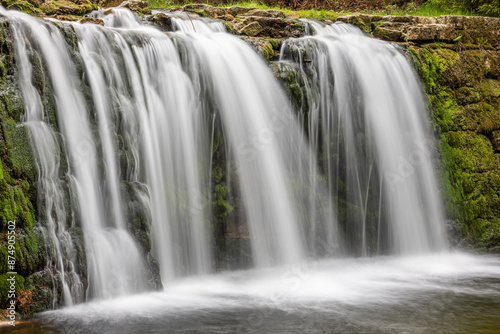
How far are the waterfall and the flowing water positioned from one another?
0.07 feet

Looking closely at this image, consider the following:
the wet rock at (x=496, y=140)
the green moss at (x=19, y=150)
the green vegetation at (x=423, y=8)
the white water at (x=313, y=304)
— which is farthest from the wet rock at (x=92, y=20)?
the wet rock at (x=496, y=140)

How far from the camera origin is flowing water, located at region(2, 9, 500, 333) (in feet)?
16.0

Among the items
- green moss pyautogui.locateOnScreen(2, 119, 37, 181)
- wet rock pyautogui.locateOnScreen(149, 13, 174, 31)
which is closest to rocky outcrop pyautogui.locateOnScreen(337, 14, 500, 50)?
wet rock pyautogui.locateOnScreen(149, 13, 174, 31)

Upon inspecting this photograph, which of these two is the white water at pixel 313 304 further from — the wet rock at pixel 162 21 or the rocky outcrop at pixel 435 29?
the rocky outcrop at pixel 435 29

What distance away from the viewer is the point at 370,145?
7.96 m

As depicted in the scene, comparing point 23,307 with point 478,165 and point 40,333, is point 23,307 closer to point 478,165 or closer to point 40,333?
point 40,333

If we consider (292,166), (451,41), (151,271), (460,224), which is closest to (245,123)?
(292,166)

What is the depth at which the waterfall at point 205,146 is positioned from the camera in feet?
17.2

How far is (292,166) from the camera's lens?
23.8 feet

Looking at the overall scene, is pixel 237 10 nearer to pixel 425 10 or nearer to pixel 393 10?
pixel 425 10

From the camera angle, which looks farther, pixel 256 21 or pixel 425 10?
pixel 425 10

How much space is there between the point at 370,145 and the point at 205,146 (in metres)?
2.81

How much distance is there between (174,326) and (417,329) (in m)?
2.13

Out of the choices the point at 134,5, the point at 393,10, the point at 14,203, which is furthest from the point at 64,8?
the point at 393,10
